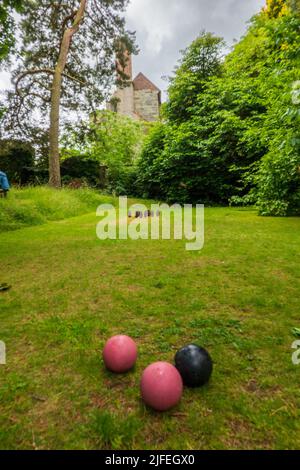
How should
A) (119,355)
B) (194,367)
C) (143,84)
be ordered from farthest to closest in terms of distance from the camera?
(143,84) → (119,355) → (194,367)

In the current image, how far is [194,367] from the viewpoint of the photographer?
5.59 feet

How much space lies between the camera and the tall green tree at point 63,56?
12766 mm

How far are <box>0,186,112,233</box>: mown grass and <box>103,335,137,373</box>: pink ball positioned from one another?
6.73m

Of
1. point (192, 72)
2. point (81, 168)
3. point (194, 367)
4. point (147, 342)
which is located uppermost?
point (192, 72)

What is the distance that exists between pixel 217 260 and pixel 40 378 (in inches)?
127

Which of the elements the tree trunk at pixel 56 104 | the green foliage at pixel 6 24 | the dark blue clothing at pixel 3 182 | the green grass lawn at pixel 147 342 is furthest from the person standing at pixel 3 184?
the green grass lawn at pixel 147 342

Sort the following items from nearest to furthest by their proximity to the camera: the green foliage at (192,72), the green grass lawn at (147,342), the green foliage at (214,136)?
the green grass lawn at (147,342) < the green foliage at (214,136) < the green foliage at (192,72)

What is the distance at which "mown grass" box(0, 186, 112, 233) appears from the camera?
812 cm

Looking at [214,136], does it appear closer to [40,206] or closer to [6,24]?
[40,206]

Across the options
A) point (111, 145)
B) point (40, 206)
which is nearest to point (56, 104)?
point (40, 206)

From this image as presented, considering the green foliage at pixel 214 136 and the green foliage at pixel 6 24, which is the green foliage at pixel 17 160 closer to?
the green foliage at pixel 214 136

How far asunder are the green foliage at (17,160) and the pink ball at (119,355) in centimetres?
1610

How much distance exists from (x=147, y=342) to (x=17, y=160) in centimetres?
1708

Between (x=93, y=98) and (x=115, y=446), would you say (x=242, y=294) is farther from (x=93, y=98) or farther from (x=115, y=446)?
(x=93, y=98)
